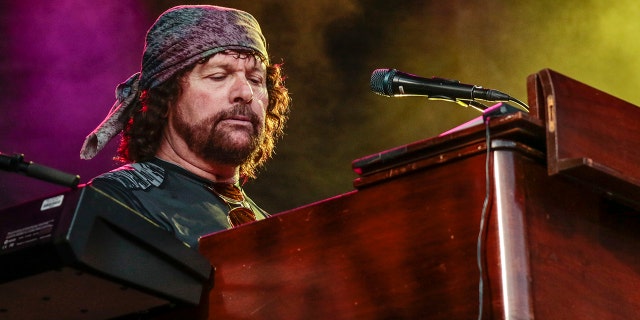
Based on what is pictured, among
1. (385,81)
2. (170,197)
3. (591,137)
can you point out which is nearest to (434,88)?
(385,81)

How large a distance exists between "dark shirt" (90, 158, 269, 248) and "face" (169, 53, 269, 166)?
0.11m

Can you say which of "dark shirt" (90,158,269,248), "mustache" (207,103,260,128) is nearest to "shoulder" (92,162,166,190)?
"dark shirt" (90,158,269,248)

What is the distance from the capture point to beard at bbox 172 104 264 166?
2695 mm

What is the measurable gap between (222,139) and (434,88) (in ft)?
3.04

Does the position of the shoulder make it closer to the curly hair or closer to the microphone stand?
the curly hair

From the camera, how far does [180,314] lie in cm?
165

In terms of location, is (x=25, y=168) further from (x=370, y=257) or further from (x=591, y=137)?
Answer: (x=591, y=137)

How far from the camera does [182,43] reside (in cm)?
274

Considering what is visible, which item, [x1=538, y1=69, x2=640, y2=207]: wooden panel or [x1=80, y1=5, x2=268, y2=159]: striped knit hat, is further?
[x1=80, y1=5, x2=268, y2=159]: striped knit hat

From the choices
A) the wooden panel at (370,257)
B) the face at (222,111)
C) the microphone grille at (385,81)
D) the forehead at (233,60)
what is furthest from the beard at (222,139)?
the wooden panel at (370,257)

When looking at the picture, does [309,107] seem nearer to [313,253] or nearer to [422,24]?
[422,24]

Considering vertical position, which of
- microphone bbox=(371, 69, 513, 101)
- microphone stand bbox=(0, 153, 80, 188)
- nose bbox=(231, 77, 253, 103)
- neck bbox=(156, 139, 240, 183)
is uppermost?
nose bbox=(231, 77, 253, 103)

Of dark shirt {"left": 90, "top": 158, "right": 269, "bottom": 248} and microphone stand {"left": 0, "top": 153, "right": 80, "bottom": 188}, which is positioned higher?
dark shirt {"left": 90, "top": 158, "right": 269, "bottom": 248}

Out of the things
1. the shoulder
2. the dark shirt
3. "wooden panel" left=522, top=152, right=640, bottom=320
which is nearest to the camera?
"wooden panel" left=522, top=152, right=640, bottom=320
